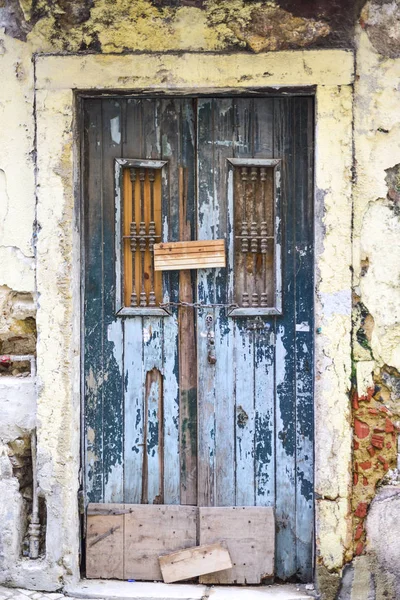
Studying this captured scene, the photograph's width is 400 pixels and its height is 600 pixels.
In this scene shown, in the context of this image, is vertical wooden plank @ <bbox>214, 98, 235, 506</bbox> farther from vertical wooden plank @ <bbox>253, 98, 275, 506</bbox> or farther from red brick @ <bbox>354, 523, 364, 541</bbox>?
red brick @ <bbox>354, 523, 364, 541</bbox>

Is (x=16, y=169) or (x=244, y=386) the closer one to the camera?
(x=16, y=169)

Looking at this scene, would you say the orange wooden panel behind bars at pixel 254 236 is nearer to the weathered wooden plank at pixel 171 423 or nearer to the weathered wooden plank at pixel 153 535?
the weathered wooden plank at pixel 171 423

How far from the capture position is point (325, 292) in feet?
11.4

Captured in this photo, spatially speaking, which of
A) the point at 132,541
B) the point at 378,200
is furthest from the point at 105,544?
the point at 378,200

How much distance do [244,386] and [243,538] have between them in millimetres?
744

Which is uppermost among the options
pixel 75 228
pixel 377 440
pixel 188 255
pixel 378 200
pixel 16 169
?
pixel 16 169

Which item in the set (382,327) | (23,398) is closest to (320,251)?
(382,327)

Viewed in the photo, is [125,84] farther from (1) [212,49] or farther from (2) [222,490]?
(2) [222,490]

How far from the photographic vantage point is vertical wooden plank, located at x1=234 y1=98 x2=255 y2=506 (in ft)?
12.0

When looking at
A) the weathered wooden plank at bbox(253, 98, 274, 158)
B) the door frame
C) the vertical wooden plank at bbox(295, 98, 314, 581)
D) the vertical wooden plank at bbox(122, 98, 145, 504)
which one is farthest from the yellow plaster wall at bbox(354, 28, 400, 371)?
the vertical wooden plank at bbox(122, 98, 145, 504)

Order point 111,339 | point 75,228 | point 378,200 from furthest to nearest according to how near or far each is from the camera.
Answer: point 111,339, point 75,228, point 378,200

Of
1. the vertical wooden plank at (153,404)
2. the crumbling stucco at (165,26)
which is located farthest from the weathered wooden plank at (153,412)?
the crumbling stucco at (165,26)

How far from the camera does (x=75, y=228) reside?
3.61 m

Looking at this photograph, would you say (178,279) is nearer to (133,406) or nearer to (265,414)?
(133,406)
